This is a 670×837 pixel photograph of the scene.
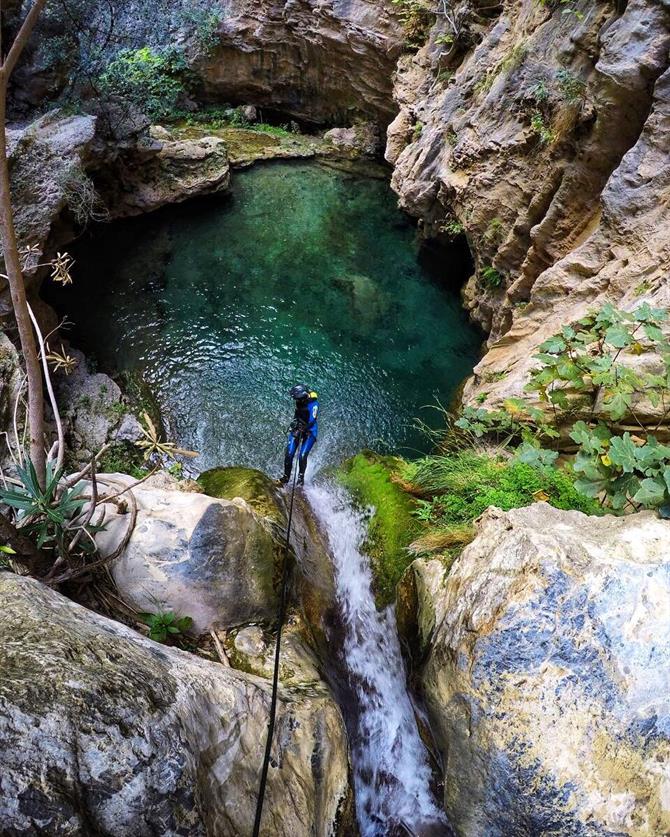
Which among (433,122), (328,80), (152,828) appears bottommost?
(152,828)

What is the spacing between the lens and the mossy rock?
6098 millimetres

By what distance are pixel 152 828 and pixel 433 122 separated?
13.9 m

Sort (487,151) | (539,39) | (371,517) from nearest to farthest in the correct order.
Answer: (371,517) → (539,39) → (487,151)

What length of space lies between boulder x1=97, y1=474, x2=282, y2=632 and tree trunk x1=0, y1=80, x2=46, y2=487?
1092 millimetres

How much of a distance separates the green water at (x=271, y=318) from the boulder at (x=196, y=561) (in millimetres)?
3102

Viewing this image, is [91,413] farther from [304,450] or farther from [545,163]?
[545,163]

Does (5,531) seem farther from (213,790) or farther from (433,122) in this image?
(433,122)

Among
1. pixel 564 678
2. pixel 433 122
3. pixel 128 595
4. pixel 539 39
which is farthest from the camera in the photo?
pixel 433 122

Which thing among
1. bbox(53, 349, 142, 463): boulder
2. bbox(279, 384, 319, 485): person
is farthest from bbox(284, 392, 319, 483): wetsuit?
bbox(53, 349, 142, 463): boulder

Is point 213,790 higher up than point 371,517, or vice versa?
point 213,790

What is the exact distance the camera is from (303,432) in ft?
23.3

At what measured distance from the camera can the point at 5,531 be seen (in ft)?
12.0

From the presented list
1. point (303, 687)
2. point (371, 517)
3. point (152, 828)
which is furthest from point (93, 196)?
point (152, 828)

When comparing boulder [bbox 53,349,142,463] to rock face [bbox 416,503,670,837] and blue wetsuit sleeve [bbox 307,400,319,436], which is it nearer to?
blue wetsuit sleeve [bbox 307,400,319,436]
